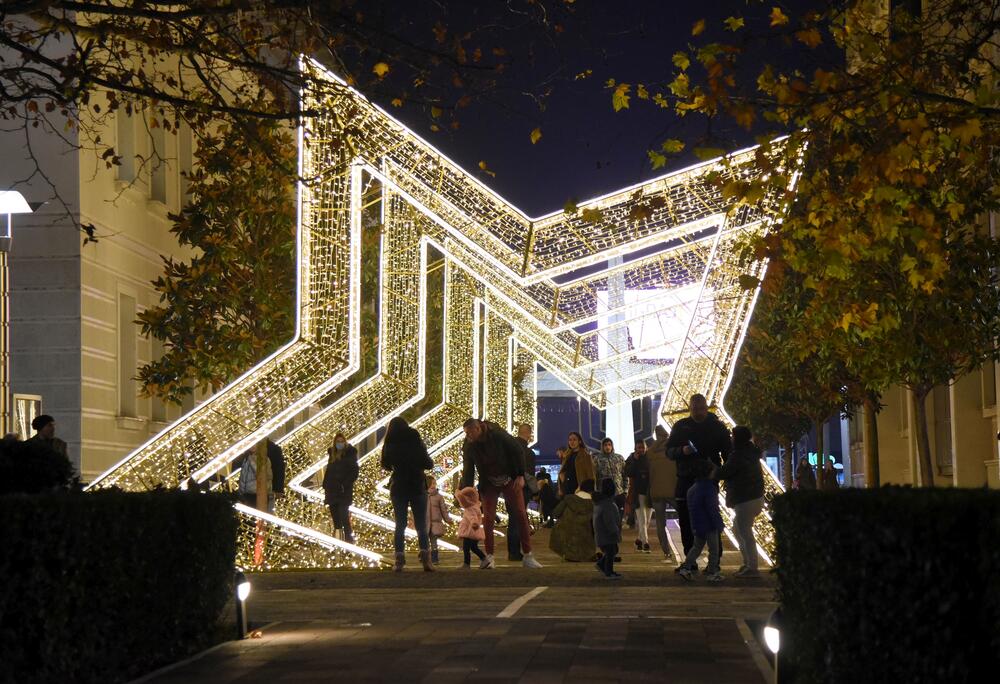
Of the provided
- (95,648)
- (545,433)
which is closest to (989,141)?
(95,648)

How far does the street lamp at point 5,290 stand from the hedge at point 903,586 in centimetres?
1032

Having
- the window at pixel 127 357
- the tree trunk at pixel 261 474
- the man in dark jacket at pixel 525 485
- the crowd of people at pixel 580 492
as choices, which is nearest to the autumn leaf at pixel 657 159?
the crowd of people at pixel 580 492

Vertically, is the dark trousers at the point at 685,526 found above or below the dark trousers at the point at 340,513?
below

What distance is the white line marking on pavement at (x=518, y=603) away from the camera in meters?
13.8

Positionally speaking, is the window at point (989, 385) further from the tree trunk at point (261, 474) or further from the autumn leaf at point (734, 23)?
the autumn leaf at point (734, 23)

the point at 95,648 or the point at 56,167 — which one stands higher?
the point at 56,167

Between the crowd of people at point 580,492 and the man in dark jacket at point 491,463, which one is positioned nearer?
the crowd of people at point 580,492

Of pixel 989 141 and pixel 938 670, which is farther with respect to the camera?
pixel 989 141

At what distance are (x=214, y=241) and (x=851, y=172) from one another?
33.2ft

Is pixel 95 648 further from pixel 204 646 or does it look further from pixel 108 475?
pixel 108 475

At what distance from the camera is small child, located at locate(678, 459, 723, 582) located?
17828mm

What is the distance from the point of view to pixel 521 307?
29594 millimetres

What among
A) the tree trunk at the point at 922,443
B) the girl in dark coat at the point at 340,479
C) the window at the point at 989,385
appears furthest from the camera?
the window at the point at 989,385

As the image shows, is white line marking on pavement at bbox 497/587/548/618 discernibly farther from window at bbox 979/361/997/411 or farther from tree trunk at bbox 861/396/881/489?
tree trunk at bbox 861/396/881/489
